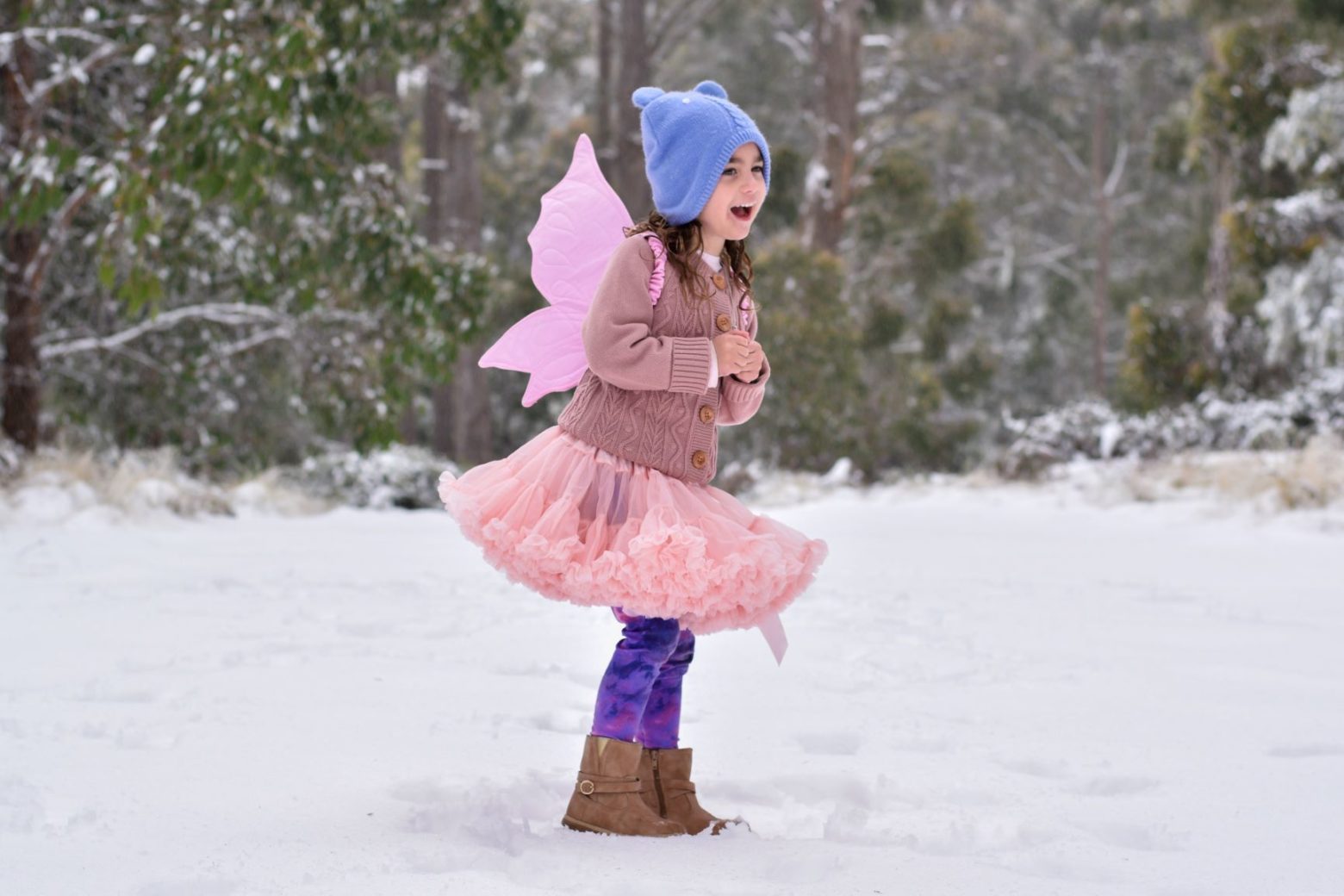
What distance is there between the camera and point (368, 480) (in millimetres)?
10109

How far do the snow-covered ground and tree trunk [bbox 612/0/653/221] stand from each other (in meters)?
9.91

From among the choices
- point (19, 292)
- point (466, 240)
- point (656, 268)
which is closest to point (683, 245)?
point (656, 268)

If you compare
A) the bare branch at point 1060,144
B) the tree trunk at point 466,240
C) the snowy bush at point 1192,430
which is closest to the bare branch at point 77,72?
the snowy bush at point 1192,430

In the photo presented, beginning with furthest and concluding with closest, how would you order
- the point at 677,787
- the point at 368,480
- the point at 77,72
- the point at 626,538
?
the point at 368,480
the point at 77,72
the point at 677,787
the point at 626,538

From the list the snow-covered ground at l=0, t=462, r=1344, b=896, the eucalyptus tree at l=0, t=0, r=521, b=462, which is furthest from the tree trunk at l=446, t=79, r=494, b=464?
the snow-covered ground at l=0, t=462, r=1344, b=896

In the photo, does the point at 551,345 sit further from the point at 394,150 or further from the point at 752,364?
the point at 394,150

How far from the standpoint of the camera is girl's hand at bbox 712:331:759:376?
261 cm

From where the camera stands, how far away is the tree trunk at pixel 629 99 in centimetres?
1550

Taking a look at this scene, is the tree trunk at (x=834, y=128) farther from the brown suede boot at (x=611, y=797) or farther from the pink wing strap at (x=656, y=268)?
the brown suede boot at (x=611, y=797)

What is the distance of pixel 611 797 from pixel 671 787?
0.19 metres

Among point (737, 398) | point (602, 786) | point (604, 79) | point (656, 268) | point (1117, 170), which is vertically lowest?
point (602, 786)

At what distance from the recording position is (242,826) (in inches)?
92.0

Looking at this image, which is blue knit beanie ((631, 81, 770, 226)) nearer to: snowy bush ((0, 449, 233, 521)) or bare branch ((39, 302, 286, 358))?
snowy bush ((0, 449, 233, 521))

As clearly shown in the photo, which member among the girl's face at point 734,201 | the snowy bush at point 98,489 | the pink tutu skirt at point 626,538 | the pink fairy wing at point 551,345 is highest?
the girl's face at point 734,201
